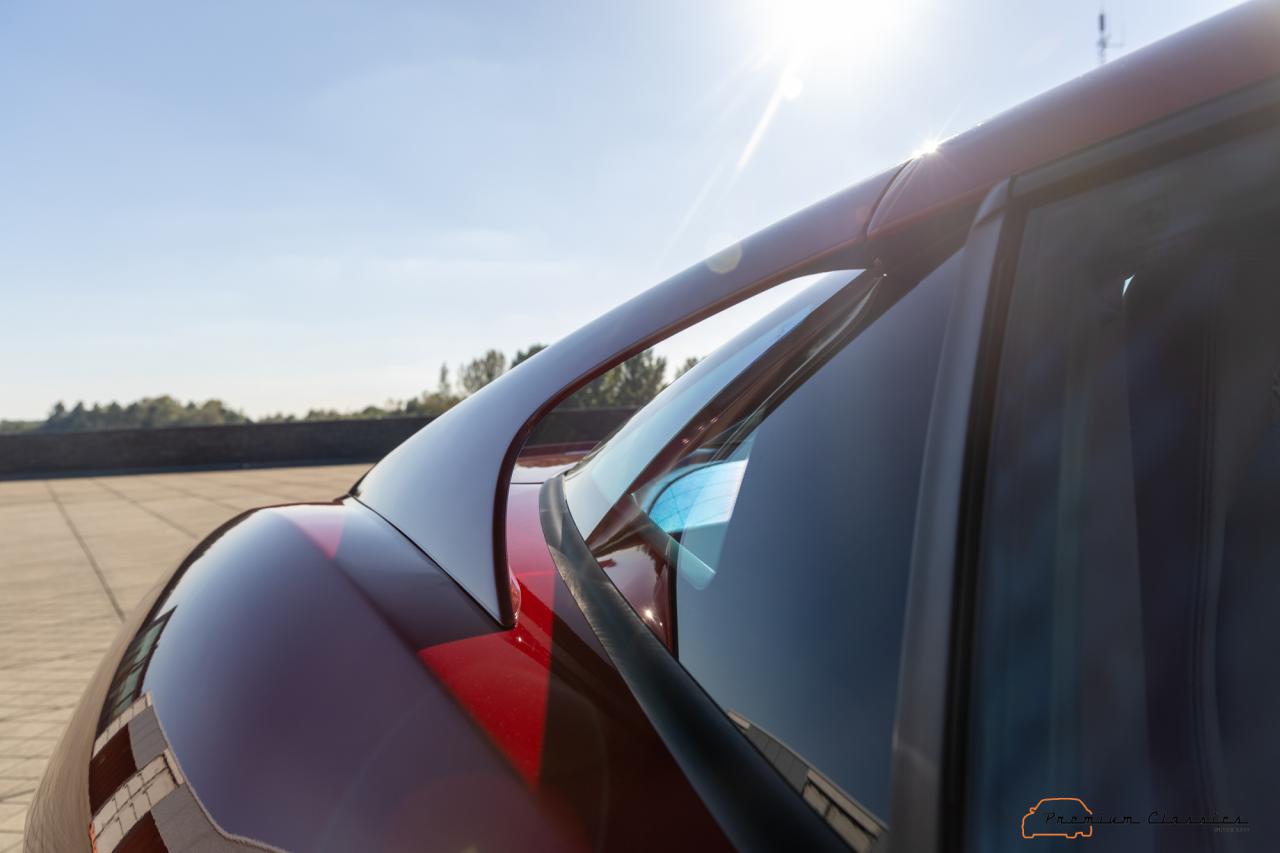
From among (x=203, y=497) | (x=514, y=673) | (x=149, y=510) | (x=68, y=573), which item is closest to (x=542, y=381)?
(x=514, y=673)

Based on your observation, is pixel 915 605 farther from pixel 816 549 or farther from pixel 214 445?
pixel 214 445

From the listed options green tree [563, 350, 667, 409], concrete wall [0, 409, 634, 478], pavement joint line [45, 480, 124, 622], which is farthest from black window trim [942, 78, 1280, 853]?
concrete wall [0, 409, 634, 478]

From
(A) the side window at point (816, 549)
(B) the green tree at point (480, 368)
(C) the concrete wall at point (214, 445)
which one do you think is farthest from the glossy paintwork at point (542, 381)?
(B) the green tree at point (480, 368)

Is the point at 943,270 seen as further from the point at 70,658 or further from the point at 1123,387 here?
the point at 70,658

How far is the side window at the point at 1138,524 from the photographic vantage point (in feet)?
2.14

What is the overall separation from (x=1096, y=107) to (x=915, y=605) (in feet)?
1.63

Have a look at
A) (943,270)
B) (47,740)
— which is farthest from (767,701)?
(47,740)

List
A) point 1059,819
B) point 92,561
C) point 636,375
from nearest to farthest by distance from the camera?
point 1059,819 → point 636,375 → point 92,561

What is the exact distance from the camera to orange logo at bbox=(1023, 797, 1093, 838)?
0.62 m

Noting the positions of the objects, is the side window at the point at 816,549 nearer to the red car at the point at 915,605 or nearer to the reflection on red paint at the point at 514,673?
the red car at the point at 915,605

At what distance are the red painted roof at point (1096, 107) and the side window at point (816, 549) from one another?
0.30ft

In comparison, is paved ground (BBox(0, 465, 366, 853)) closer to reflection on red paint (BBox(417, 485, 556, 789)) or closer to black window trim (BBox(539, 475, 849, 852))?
reflection on red paint (BBox(417, 485, 556, 789))

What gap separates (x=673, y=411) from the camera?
52.2 inches

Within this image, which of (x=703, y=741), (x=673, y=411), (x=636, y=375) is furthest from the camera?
(x=636, y=375)
